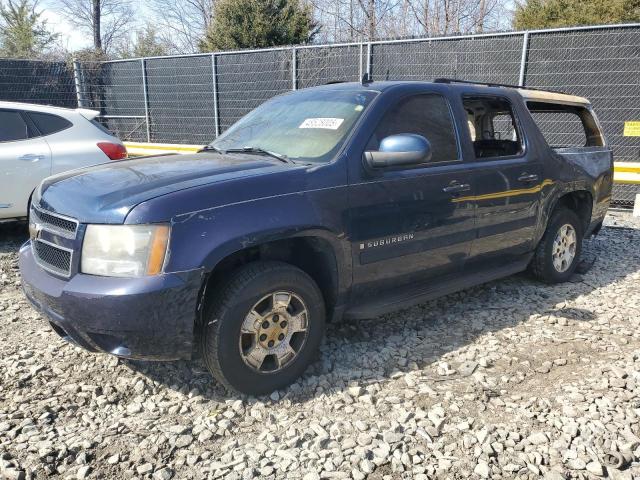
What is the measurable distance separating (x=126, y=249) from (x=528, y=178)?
3.36 meters

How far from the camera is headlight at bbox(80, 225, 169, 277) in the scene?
262 cm

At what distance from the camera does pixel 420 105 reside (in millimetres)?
3811

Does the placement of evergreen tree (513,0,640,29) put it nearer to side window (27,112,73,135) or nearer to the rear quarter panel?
the rear quarter panel

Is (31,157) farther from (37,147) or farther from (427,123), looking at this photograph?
(427,123)

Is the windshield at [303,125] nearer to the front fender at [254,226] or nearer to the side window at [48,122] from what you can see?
the front fender at [254,226]

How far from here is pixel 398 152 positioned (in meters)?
3.26

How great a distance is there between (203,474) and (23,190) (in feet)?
15.2

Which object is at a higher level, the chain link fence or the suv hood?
the chain link fence

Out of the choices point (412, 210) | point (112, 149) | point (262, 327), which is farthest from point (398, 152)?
point (112, 149)

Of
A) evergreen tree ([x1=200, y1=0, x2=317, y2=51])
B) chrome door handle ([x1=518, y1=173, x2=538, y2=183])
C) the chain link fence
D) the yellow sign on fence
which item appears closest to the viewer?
chrome door handle ([x1=518, y1=173, x2=538, y2=183])

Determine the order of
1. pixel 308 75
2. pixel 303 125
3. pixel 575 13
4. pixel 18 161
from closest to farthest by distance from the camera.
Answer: pixel 303 125
pixel 18 161
pixel 308 75
pixel 575 13

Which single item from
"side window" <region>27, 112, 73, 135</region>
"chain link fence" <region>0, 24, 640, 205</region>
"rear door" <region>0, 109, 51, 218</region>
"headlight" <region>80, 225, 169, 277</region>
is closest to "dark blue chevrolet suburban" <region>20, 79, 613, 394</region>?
"headlight" <region>80, 225, 169, 277</region>

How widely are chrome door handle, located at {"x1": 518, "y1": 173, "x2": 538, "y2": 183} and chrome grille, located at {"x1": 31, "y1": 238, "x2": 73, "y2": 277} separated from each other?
347cm

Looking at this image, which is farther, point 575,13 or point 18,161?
point 575,13
